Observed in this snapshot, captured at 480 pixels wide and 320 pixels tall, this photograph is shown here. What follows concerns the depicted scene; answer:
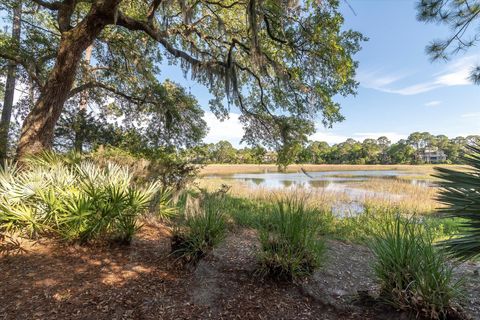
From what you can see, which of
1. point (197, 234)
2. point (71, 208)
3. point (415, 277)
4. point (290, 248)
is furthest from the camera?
point (71, 208)

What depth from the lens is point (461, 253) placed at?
1863 millimetres

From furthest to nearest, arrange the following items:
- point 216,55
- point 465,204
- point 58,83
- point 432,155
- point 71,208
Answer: point 432,155 → point 216,55 → point 58,83 → point 71,208 → point 465,204

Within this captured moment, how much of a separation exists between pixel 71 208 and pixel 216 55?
6.01 meters

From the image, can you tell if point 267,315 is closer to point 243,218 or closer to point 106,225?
point 106,225

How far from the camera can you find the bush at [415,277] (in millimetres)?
2041

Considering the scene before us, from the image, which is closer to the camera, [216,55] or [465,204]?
[465,204]

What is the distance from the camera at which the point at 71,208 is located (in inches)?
129

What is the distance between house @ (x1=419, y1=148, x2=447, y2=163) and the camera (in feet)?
211

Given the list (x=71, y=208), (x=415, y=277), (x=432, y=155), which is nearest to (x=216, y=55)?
(x=71, y=208)

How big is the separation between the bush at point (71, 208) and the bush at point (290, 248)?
1910mm

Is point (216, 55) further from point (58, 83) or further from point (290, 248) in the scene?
point (290, 248)

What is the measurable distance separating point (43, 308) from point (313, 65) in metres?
6.09

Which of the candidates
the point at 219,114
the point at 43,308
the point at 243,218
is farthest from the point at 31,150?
the point at 219,114

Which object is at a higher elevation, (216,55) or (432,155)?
(216,55)
